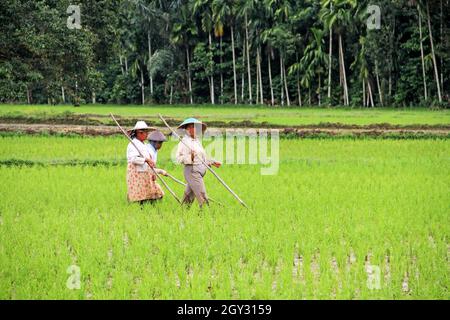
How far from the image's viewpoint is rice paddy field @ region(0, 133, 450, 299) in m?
5.44

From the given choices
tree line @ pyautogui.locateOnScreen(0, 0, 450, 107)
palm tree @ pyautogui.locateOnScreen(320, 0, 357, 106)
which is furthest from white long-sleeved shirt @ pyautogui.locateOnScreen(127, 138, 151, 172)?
palm tree @ pyautogui.locateOnScreen(320, 0, 357, 106)

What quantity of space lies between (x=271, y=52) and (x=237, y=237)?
110ft

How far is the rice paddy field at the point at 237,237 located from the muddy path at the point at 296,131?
6.25 meters

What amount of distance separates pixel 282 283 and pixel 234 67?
35.3 m

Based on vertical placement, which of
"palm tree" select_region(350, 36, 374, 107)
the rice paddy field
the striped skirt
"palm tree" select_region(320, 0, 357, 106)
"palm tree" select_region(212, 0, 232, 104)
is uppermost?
"palm tree" select_region(212, 0, 232, 104)

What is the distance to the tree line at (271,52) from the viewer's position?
3347 cm

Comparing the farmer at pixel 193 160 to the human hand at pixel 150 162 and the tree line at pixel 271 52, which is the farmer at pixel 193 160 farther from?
the tree line at pixel 271 52

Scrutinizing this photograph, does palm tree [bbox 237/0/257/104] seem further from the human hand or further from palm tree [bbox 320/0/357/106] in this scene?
the human hand

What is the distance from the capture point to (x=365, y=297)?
17.0 ft

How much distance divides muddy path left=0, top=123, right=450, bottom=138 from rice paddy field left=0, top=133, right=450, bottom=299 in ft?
20.5

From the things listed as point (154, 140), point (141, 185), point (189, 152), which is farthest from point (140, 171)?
point (189, 152)

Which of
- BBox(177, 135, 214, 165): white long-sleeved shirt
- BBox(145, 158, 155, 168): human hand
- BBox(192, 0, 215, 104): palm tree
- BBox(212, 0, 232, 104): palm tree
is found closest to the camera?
BBox(145, 158, 155, 168): human hand

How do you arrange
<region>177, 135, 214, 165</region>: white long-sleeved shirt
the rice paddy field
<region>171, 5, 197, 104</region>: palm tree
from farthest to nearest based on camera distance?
1. <region>171, 5, 197, 104</region>: palm tree
2. <region>177, 135, 214, 165</region>: white long-sleeved shirt
3. the rice paddy field
